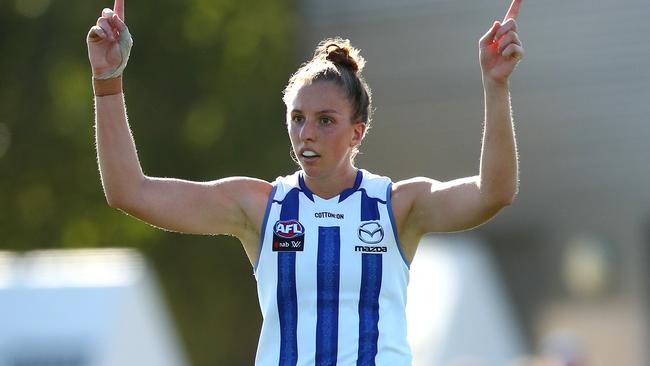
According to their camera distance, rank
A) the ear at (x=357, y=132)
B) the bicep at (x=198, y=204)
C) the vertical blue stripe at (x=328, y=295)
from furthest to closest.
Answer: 1. the ear at (x=357, y=132)
2. the bicep at (x=198, y=204)
3. the vertical blue stripe at (x=328, y=295)

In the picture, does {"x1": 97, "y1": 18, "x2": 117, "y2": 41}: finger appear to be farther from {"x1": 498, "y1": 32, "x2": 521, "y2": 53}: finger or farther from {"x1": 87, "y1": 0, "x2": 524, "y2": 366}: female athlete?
{"x1": 498, "y1": 32, "x2": 521, "y2": 53}: finger

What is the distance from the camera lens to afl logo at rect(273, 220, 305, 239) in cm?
499

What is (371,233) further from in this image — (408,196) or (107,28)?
(107,28)

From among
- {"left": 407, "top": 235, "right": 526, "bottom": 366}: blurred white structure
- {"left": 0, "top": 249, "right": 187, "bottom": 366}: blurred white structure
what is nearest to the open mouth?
{"left": 0, "top": 249, "right": 187, "bottom": 366}: blurred white structure

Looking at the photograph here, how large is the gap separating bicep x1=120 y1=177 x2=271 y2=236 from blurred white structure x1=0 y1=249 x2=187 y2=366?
218 inches

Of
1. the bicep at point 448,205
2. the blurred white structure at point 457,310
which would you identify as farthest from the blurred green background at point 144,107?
the bicep at point 448,205

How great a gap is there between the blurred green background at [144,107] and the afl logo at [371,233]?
1444 centimetres

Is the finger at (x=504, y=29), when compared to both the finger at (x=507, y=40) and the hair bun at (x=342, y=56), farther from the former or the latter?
the hair bun at (x=342, y=56)

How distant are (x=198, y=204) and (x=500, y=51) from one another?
1.25m

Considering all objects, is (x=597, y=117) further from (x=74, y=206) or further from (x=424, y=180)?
(x=424, y=180)

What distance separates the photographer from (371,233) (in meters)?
5.00

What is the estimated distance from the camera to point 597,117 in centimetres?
1981

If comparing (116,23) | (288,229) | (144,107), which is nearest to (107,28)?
(116,23)

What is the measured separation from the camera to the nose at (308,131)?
499 centimetres
